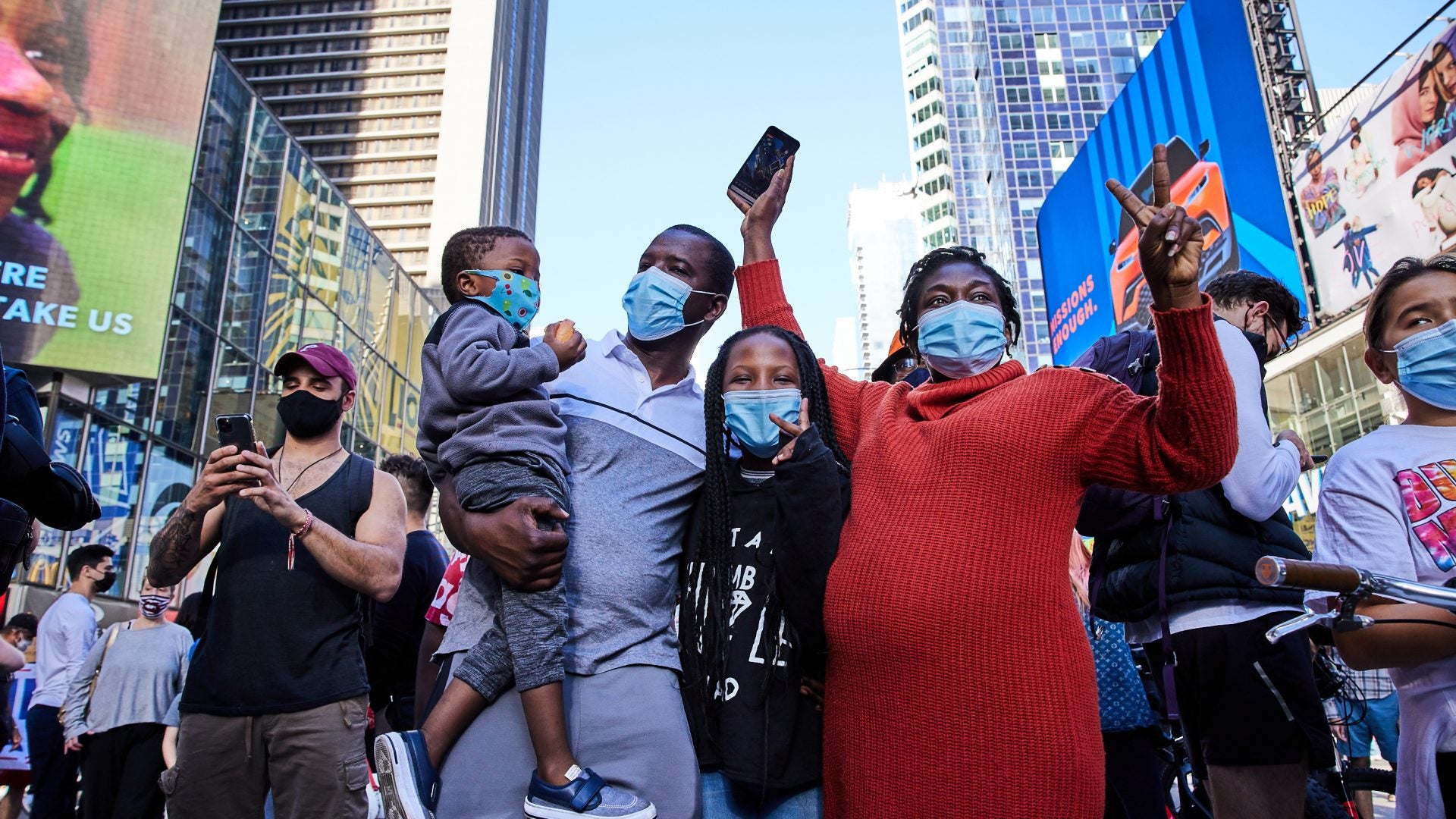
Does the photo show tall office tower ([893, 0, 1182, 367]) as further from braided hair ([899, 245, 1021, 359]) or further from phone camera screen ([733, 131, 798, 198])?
braided hair ([899, 245, 1021, 359])

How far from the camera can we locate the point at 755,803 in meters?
1.99

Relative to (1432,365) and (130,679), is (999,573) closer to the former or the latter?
(1432,365)

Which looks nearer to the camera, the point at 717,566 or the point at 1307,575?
the point at 1307,575

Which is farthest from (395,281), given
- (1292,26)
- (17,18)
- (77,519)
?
(77,519)

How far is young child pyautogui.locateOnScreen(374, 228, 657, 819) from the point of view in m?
1.81

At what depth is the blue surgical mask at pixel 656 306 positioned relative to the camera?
254cm

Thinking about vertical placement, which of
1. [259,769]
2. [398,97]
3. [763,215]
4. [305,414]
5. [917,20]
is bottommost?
[259,769]

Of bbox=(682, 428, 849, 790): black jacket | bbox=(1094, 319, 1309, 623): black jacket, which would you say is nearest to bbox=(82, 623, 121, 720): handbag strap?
bbox=(682, 428, 849, 790): black jacket

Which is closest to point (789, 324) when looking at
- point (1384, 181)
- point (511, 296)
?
point (511, 296)

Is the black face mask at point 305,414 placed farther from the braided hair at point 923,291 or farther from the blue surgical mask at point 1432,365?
the blue surgical mask at point 1432,365

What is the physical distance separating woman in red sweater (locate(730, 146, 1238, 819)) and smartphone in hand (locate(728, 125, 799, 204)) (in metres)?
0.99

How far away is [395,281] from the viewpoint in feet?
99.6

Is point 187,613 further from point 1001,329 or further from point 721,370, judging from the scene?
point 1001,329

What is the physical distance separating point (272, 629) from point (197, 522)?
474 millimetres
